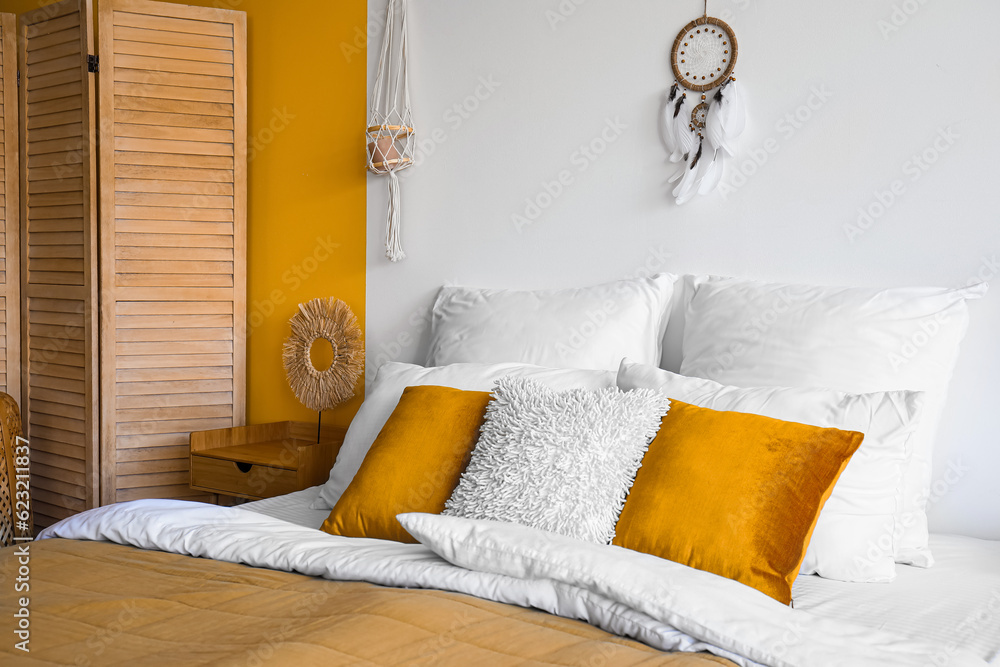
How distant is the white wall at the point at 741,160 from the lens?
178 centimetres

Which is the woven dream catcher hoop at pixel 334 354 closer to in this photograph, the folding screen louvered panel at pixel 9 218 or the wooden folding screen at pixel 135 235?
the wooden folding screen at pixel 135 235

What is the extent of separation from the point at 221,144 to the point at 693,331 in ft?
5.81

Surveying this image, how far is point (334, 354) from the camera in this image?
268 centimetres

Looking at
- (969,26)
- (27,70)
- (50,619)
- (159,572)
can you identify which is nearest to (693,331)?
(969,26)

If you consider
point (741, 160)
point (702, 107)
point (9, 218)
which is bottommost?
point (9, 218)

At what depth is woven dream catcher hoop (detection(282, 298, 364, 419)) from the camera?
8.64 feet

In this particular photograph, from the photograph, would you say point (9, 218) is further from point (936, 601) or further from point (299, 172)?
point (936, 601)

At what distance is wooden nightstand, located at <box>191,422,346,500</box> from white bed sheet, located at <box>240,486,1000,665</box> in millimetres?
1427

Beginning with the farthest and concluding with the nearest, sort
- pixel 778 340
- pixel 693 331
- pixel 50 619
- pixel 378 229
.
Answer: pixel 378 229
pixel 693 331
pixel 778 340
pixel 50 619

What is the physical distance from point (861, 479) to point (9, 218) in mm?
2886

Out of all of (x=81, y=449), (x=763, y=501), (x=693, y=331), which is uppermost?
(x=693, y=331)

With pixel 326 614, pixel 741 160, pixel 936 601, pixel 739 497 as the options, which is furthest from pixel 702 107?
pixel 326 614

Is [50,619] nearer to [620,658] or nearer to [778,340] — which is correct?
[620,658]

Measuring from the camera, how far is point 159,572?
53.4 inches
